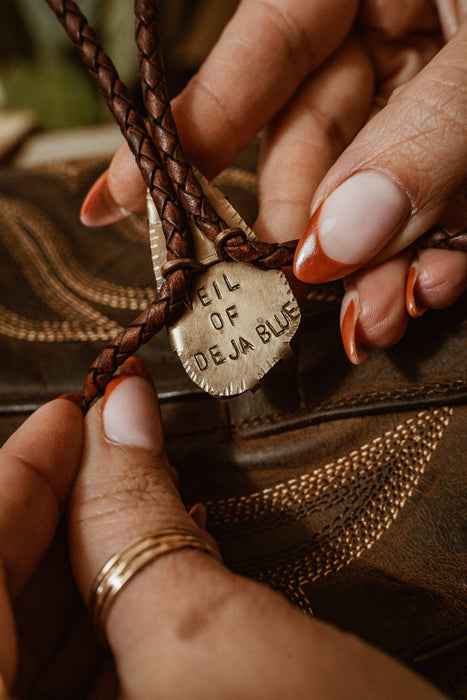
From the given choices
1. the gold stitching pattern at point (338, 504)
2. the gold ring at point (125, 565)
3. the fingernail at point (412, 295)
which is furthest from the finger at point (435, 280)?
the gold ring at point (125, 565)

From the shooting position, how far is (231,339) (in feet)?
1.90

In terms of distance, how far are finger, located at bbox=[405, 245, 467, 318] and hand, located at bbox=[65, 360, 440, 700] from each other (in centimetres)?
36

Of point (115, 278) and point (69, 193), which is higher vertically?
point (69, 193)

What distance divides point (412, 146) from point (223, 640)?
0.52m

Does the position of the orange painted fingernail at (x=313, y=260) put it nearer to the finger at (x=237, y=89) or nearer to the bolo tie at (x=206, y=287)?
the bolo tie at (x=206, y=287)

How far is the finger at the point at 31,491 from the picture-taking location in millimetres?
433

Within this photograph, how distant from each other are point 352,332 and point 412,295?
0.28ft

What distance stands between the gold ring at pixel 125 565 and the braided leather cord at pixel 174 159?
303mm

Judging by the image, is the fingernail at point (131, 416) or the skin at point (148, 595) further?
the fingernail at point (131, 416)

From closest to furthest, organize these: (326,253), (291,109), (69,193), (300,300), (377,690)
→ (377,690) < (326,253) < (300,300) < (291,109) < (69,193)

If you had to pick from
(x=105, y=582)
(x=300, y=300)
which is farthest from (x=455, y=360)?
(x=105, y=582)

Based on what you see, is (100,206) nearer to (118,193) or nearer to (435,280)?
(118,193)

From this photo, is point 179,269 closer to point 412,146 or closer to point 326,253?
point 326,253

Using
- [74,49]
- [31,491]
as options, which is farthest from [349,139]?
[74,49]
